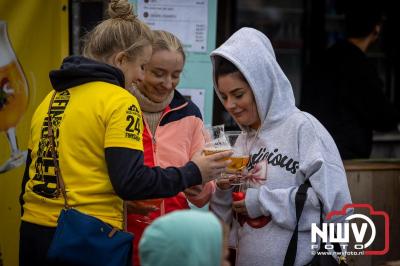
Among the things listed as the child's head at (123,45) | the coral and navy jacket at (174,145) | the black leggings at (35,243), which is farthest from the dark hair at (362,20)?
the black leggings at (35,243)

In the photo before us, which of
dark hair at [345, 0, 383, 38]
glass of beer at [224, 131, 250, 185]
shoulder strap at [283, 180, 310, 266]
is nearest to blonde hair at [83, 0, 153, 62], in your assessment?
glass of beer at [224, 131, 250, 185]

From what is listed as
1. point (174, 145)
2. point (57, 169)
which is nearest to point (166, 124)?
point (174, 145)

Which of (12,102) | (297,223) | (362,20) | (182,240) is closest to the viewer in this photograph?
Answer: (182,240)

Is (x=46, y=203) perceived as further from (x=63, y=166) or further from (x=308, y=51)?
(x=308, y=51)

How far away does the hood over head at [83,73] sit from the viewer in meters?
2.73

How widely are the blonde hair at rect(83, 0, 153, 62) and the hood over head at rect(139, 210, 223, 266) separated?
910mm

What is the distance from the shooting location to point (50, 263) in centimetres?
265

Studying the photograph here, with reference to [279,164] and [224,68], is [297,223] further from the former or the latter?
[224,68]

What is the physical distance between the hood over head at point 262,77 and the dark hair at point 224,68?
1.4 inches

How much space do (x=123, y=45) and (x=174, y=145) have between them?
647 millimetres

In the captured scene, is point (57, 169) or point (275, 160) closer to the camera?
point (57, 169)

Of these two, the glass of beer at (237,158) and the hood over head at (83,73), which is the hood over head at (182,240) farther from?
the glass of beer at (237,158)

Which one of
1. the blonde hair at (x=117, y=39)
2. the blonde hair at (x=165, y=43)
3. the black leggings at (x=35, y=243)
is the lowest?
the black leggings at (x=35, y=243)

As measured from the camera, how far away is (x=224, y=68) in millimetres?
3281
